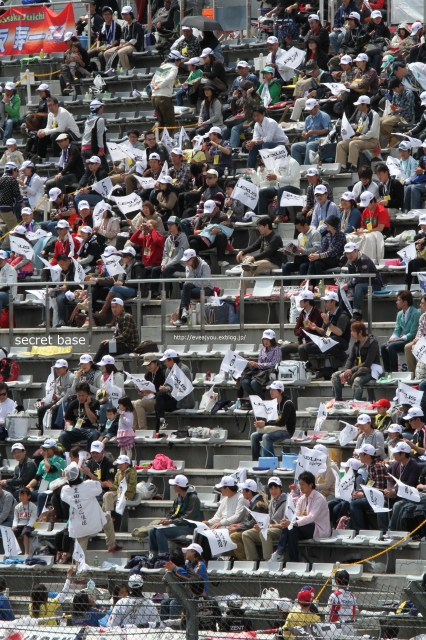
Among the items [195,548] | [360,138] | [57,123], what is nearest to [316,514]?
[195,548]

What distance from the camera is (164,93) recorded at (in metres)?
31.1

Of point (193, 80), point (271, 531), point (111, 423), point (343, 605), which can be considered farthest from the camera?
point (193, 80)

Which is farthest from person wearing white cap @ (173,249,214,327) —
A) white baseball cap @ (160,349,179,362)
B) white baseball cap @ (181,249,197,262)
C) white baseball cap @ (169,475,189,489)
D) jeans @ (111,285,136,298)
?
white baseball cap @ (169,475,189,489)

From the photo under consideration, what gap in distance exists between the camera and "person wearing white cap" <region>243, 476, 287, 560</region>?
67.5 ft

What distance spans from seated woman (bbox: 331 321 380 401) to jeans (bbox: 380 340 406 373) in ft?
0.77

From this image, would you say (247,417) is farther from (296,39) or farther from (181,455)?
(296,39)

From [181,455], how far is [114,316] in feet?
10.0

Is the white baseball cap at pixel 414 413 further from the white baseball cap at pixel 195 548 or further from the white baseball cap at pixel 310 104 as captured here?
the white baseball cap at pixel 310 104

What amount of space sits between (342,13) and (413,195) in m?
6.25

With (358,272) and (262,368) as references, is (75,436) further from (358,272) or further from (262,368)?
(358,272)

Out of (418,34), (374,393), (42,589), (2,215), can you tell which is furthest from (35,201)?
(42,589)

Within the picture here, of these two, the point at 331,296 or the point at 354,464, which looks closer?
the point at 354,464

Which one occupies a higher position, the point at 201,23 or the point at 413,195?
the point at 201,23

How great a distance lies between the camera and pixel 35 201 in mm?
30766
